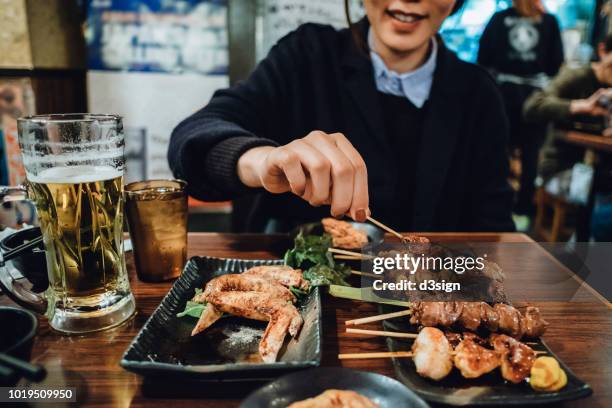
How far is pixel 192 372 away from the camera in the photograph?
1.00 m

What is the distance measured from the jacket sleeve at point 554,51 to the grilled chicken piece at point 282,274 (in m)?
6.57

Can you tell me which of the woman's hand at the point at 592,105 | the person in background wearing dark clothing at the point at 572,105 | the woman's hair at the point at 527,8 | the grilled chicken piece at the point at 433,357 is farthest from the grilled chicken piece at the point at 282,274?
the woman's hair at the point at 527,8

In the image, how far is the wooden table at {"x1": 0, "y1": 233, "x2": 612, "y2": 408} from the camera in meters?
1.00

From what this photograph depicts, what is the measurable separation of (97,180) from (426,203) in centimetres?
186

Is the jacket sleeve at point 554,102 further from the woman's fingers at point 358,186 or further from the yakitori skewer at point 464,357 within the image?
the yakitori skewer at point 464,357

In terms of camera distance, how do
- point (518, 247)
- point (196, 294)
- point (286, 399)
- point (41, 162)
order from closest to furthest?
point (286, 399), point (41, 162), point (196, 294), point (518, 247)

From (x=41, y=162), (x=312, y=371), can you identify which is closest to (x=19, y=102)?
(x=41, y=162)

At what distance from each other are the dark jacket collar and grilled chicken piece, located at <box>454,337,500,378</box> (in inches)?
57.6

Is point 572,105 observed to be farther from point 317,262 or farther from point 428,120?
point 317,262

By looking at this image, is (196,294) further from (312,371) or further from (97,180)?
(312,371)

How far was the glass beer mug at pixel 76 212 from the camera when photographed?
119cm

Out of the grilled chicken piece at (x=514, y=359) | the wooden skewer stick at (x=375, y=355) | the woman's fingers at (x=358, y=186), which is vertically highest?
the woman's fingers at (x=358, y=186)

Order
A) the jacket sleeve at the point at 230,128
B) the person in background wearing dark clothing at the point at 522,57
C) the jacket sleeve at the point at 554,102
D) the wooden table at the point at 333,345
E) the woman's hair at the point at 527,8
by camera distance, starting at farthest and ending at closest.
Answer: the person in background wearing dark clothing at the point at 522,57, the woman's hair at the point at 527,8, the jacket sleeve at the point at 554,102, the jacket sleeve at the point at 230,128, the wooden table at the point at 333,345

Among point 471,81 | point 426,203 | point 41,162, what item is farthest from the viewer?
point 471,81
